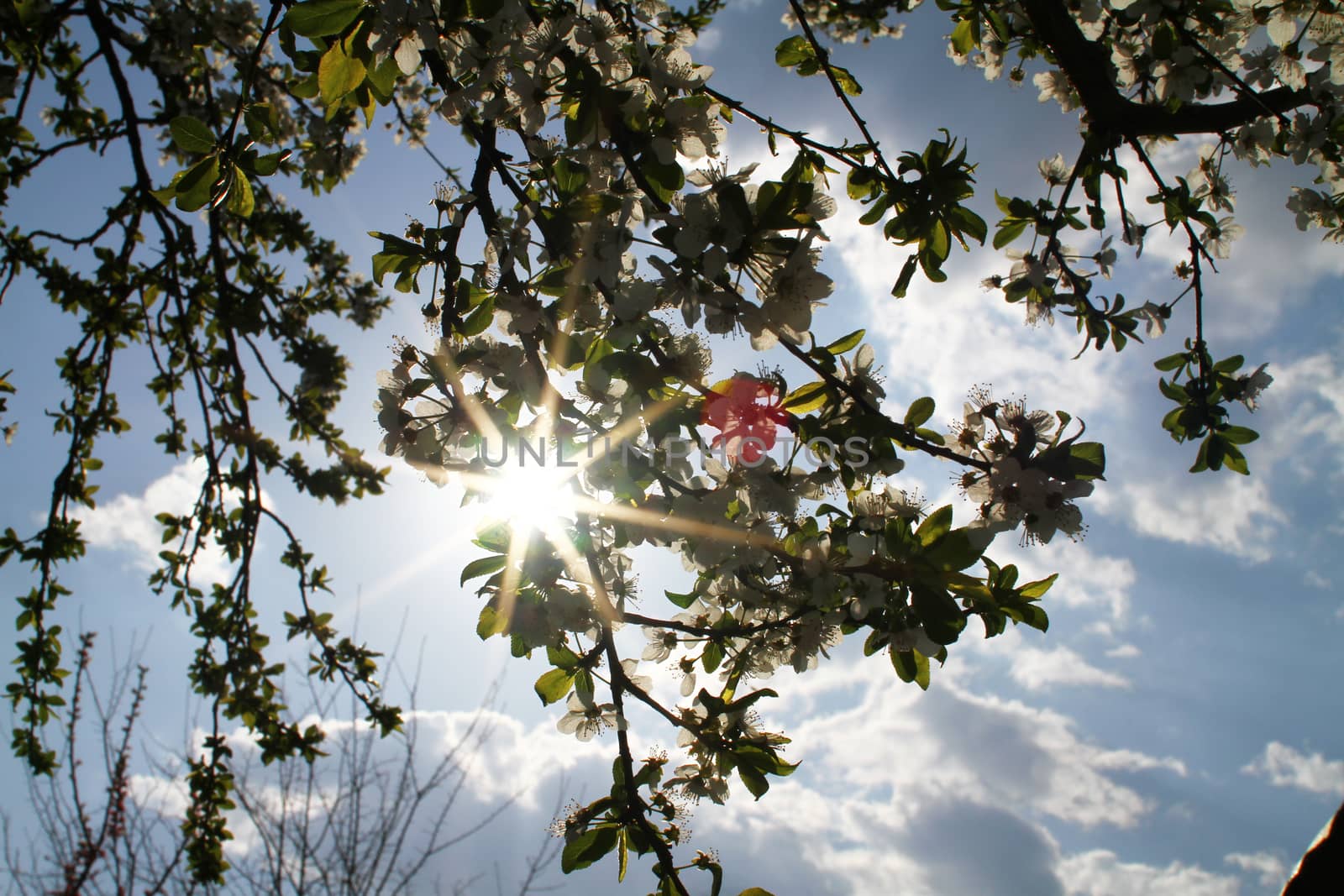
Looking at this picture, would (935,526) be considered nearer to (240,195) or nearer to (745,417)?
(745,417)

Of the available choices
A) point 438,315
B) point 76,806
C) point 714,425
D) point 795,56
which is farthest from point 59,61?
point 76,806

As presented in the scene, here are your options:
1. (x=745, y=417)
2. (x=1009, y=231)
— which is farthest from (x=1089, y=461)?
(x=1009, y=231)

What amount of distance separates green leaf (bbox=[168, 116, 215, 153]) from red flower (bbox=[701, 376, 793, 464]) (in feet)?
3.70

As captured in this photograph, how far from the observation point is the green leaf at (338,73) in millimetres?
1445

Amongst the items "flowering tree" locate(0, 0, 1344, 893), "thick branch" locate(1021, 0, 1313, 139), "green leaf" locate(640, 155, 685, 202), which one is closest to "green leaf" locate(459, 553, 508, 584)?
"flowering tree" locate(0, 0, 1344, 893)

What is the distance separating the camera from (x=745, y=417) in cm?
151

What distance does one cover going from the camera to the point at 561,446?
1.56 metres

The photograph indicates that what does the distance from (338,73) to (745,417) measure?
106 cm

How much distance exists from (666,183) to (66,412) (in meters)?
3.94

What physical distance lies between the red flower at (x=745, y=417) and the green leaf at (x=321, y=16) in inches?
38.9

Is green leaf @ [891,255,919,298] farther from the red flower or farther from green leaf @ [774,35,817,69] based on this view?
green leaf @ [774,35,817,69]

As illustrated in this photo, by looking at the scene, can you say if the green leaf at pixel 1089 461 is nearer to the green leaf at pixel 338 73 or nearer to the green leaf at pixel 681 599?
the green leaf at pixel 681 599

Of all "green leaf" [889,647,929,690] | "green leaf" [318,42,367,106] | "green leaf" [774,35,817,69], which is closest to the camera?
"green leaf" [318,42,367,106]

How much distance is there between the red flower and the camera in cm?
147
